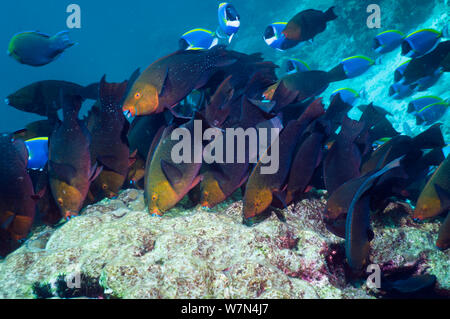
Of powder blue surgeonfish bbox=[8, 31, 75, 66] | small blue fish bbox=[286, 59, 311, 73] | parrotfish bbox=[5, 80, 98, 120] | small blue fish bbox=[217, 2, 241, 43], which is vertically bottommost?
parrotfish bbox=[5, 80, 98, 120]

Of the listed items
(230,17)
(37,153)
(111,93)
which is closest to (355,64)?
(230,17)

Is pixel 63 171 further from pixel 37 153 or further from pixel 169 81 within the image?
pixel 169 81

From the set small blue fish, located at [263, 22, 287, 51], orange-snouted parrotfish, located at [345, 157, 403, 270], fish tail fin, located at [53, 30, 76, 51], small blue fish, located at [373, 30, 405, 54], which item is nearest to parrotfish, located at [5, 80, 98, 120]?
fish tail fin, located at [53, 30, 76, 51]

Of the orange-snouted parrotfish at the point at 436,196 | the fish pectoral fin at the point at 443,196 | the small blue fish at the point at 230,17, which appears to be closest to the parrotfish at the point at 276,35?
the small blue fish at the point at 230,17

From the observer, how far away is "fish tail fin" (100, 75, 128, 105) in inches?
90.7

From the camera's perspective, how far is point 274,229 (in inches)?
74.4

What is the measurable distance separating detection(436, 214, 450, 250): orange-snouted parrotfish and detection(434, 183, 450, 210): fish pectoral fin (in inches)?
5.2

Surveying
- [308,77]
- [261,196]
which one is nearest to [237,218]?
[261,196]

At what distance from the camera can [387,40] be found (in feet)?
20.8

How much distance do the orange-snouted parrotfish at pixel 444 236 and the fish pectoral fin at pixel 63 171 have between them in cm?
290

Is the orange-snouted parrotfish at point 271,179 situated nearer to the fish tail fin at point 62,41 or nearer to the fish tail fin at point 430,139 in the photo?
the fish tail fin at point 430,139

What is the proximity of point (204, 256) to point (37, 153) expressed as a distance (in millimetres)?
1853

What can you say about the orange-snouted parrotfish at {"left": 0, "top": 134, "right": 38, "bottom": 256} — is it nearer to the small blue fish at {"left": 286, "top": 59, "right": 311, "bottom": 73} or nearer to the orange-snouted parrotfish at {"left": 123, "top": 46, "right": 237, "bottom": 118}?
the orange-snouted parrotfish at {"left": 123, "top": 46, "right": 237, "bottom": 118}
